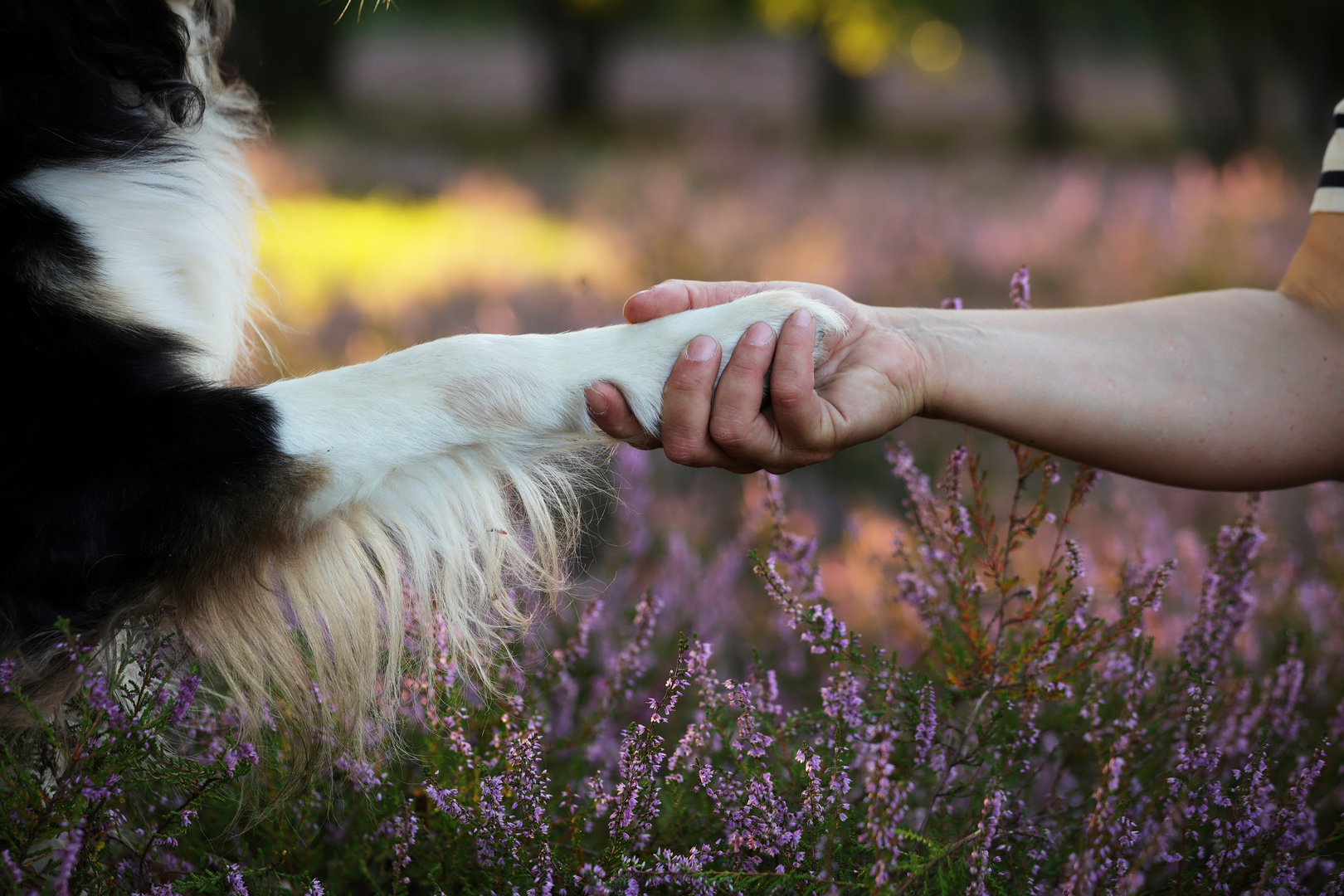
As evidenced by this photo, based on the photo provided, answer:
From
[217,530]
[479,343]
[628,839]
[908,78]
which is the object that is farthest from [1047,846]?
[908,78]

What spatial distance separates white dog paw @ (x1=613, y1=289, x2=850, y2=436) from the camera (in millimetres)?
1604

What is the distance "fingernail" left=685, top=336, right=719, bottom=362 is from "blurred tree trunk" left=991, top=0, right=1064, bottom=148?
1902cm

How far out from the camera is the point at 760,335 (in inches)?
61.4

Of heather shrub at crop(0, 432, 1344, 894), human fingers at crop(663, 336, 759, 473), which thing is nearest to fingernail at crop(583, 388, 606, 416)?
human fingers at crop(663, 336, 759, 473)

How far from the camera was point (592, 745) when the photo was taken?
70.7 inches

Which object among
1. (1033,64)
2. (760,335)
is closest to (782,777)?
(760,335)

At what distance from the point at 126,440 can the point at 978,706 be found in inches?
55.1

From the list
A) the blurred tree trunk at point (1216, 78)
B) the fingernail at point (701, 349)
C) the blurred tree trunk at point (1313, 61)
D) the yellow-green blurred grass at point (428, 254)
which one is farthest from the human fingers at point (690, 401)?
the blurred tree trunk at point (1216, 78)

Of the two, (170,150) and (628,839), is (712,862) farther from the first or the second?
(170,150)

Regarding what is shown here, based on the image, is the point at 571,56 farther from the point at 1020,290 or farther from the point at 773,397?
the point at 773,397

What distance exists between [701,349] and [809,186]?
27.9 ft

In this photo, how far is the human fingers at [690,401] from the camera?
1.56 m

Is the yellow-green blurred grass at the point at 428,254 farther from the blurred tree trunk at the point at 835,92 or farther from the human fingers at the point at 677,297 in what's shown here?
the blurred tree trunk at the point at 835,92

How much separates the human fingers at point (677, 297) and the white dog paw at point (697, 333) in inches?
2.0
